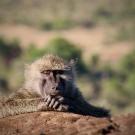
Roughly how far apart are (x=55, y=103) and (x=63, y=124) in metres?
0.74

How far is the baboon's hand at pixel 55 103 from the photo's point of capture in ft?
22.0

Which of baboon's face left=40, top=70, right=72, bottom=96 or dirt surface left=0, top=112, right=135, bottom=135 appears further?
baboon's face left=40, top=70, right=72, bottom=96

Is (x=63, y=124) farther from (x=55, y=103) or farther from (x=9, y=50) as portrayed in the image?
(x=9, y=50)

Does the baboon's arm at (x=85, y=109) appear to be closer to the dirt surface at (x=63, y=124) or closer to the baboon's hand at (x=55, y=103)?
the baboon's hand at (x=55, y=103)

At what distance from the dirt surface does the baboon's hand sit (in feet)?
0.78

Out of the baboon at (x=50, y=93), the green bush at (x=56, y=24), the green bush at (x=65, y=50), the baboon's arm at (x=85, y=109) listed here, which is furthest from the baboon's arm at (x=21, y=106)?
the green bush at (x=56, y=24)

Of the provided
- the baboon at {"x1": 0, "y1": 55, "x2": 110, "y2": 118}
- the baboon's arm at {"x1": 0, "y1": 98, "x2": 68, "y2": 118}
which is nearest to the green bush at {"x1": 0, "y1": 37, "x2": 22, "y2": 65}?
the baboon at {"x1": 0, "y1": 55, "x2": 110, "y2": 118}

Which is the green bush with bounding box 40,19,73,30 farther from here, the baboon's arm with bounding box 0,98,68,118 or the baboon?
the baboon's arm with bounding box 0,98,68,118

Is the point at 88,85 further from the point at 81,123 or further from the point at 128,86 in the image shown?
the point at 81,123

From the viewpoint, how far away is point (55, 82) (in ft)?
24.0

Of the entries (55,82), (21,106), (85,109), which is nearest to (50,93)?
(55,82)

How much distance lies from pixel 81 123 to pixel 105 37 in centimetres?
4922

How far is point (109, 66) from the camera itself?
1583 inches

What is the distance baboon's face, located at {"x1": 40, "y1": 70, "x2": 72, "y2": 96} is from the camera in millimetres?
7121
